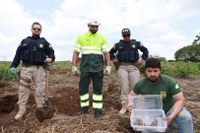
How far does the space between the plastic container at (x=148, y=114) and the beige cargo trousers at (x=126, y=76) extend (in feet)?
5.92

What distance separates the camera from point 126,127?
209 inches

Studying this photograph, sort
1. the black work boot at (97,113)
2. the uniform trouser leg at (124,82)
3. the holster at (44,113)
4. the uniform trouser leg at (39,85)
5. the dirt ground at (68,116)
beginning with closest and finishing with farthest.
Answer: the dirt ground at (68,116) → the holster at (44,113) → the black work boot at (97,113) → the uniform trouser leg at (39,85) → the uniform trouser leg at (124,82)

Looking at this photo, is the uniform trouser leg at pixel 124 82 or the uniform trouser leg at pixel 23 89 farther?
the uniform trouser leg at pixel 124 82

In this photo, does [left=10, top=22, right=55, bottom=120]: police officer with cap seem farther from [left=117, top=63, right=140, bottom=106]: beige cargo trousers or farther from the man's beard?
the man's beard

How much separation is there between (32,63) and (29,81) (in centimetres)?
33

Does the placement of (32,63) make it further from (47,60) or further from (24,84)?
(24,84)

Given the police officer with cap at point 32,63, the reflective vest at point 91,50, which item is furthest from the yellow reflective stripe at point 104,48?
the police officer with cap at point 32,63

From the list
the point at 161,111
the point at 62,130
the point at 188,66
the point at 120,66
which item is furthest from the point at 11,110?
the point at 188,66

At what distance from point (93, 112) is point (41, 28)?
1.78 metres

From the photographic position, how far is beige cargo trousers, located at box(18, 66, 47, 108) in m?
5.98

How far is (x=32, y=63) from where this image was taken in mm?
5992

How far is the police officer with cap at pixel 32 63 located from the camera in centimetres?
596

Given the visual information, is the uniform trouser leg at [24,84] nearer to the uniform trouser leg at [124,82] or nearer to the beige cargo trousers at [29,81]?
the beige cargo trousers at [29,81]

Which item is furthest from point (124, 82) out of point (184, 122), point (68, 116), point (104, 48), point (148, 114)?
point (184, 122)
